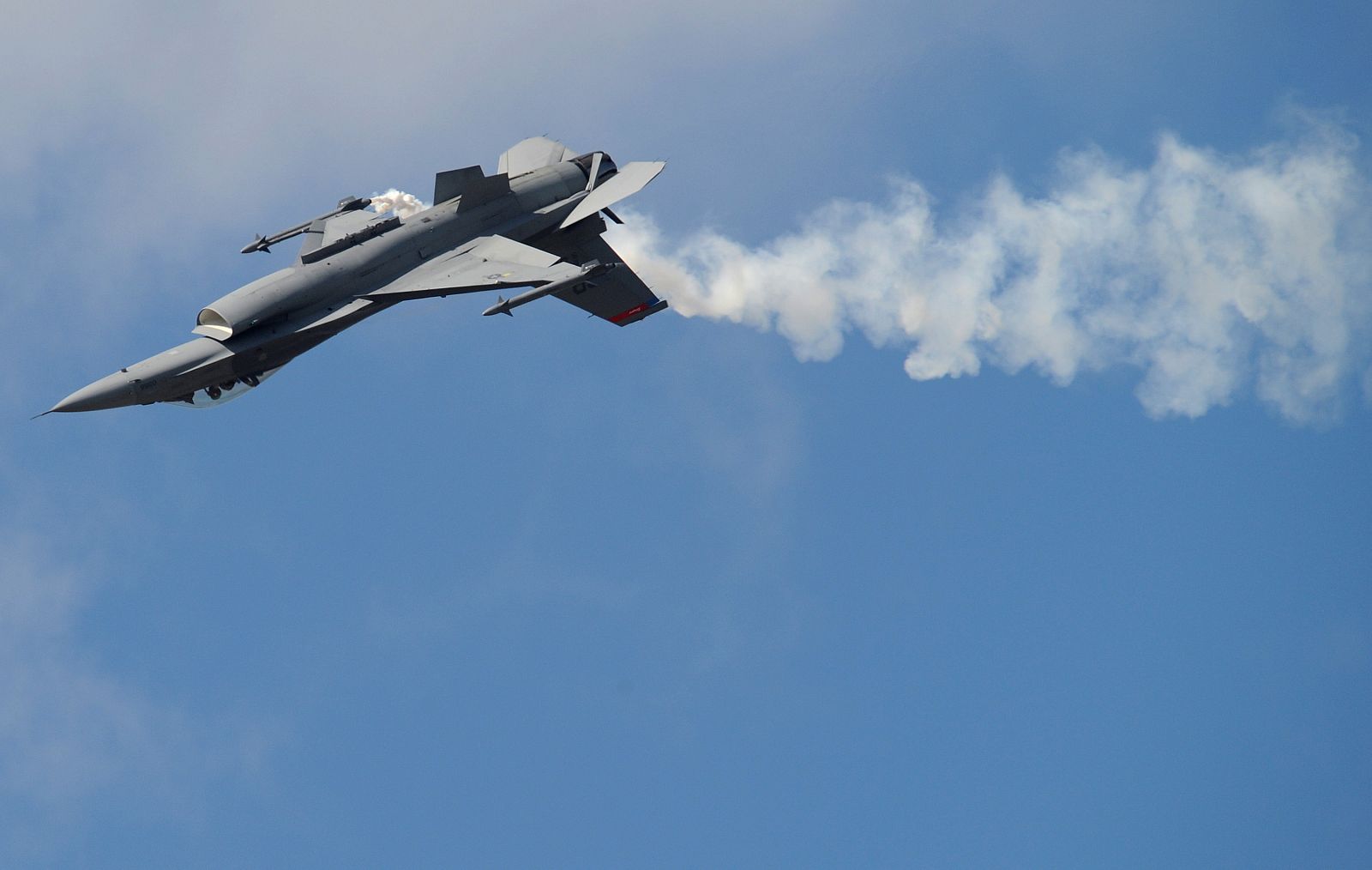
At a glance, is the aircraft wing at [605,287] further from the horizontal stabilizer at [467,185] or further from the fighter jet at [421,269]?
the horizontal stabilizer at [467,185]

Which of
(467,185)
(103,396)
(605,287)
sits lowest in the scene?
(103,396)

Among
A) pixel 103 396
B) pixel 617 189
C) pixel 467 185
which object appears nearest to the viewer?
pixel 103 396

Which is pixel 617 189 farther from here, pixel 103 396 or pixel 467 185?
pixel 103 396

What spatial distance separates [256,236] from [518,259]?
10544mm

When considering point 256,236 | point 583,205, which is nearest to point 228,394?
point 256,236

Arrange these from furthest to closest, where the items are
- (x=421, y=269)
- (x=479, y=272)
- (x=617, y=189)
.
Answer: (x=617, y=189) → (x=421, y=269) → (x=479, y=272)

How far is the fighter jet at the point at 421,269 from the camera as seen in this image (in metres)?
54.2

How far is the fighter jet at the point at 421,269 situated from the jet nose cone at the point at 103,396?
0.04 meters

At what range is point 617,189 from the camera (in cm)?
6288

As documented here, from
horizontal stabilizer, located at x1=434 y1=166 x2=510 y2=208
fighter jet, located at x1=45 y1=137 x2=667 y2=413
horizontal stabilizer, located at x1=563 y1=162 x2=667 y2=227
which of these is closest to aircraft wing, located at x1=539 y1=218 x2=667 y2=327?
fighter jet, located at x1=45 y1=137 x2=667 y2=413

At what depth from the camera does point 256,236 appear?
61219 millimetres

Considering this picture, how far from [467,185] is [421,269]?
384 cm

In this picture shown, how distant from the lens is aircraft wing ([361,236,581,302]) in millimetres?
56500

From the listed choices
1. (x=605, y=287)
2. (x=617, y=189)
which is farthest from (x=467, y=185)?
(x=605, y=287)
